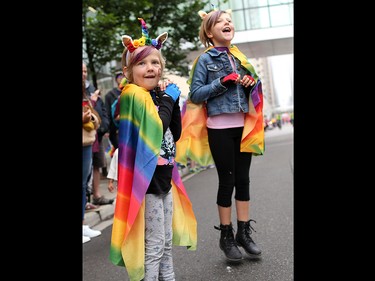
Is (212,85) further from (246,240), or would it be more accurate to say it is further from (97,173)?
(97,173)

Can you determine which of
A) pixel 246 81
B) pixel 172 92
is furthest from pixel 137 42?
pixel 246 81

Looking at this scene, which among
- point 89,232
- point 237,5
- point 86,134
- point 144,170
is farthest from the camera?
point 237,5

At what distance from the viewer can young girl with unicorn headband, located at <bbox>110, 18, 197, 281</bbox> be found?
209cm

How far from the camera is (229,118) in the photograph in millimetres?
2869

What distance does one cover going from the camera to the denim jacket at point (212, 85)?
→ 2812mm

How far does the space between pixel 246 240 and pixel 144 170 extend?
1153 mm

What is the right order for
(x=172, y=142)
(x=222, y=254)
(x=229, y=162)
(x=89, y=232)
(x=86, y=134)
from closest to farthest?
(x=172, y=142)
(x=229, y=162)
(x=222, y=254)
(x=86, y=134)
(x=89, y=232)

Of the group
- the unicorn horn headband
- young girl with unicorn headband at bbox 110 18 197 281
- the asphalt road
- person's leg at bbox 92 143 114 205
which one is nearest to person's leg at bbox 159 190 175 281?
young girl with unicorn headband at bbox 110 18 197 281
